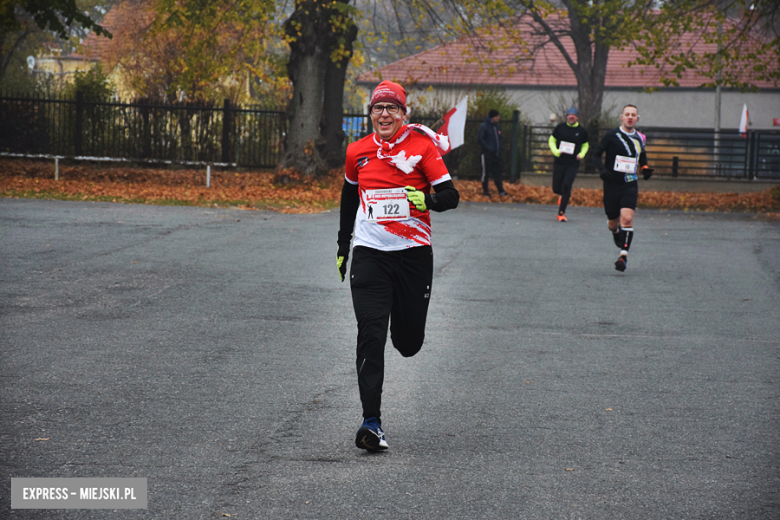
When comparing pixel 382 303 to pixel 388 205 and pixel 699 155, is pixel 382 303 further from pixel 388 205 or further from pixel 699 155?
pixel 699 155

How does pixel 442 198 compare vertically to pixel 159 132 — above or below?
below

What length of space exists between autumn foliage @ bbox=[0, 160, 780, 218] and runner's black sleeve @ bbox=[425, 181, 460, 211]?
12976mm

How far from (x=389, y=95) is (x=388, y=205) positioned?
0.60 meters

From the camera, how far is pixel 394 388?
584 cm

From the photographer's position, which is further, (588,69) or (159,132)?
(588,69)

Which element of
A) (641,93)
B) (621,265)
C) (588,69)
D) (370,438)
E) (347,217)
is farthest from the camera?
(641,93)

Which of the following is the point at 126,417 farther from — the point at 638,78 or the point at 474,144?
the point at 638,78

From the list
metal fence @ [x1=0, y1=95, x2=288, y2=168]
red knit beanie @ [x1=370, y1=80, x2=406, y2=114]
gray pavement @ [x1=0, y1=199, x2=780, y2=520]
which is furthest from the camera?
metal fence @ [x1=0, y1=95, x2=288, y2=168]

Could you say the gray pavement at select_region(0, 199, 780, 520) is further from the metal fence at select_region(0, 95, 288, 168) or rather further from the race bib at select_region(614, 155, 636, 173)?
the metal fence at select_region(0, 95, 288, 168)

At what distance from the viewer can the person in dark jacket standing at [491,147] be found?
22.3 metres

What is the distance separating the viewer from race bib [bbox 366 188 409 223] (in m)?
4.85

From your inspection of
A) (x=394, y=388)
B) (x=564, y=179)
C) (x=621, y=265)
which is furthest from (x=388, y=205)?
(x=564, y=179)

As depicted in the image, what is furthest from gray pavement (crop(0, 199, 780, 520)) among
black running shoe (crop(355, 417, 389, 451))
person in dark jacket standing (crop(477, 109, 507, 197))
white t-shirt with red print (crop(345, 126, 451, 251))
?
person in dark jacket standing (crop(477, 109, 507, 197))

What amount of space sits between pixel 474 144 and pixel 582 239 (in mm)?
12631
